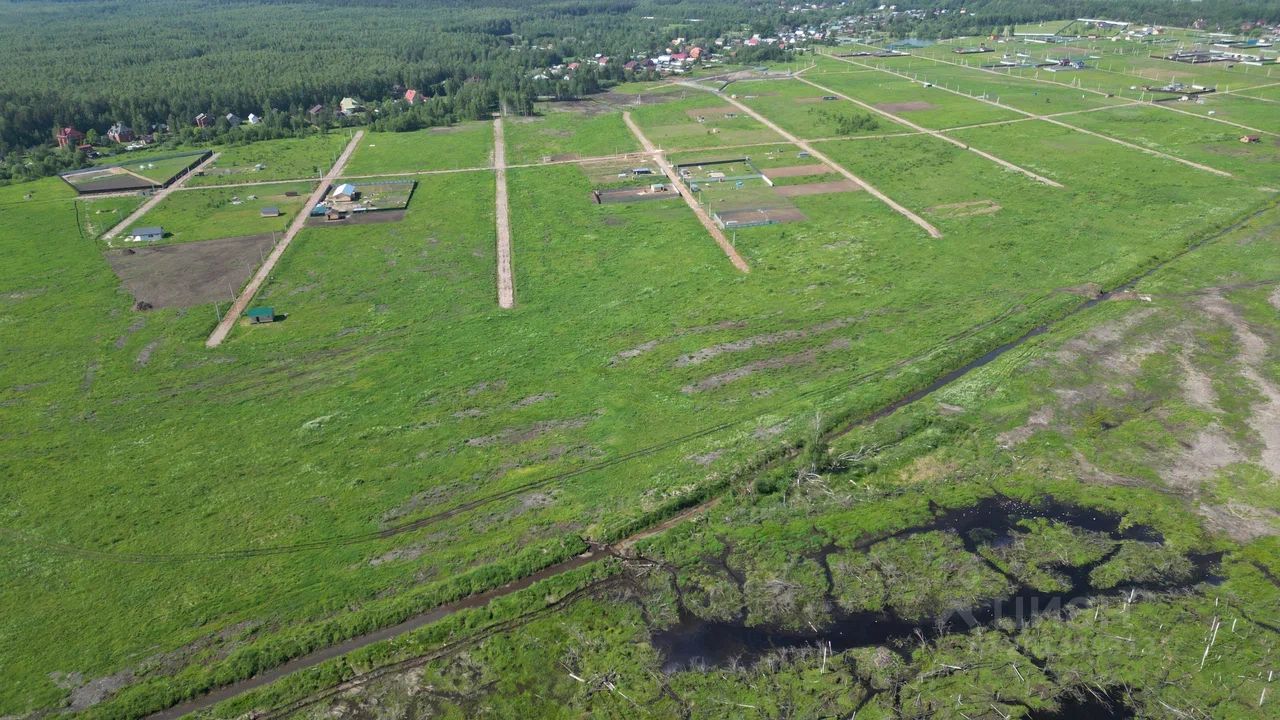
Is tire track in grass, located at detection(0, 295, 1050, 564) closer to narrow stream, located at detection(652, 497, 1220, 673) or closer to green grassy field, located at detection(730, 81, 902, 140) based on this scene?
narrow stream, located at detection(652, 497, 1220, 673)

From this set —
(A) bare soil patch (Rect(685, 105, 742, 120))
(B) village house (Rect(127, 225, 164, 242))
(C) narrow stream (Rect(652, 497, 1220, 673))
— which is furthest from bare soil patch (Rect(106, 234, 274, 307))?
(A) bare soil patch (Rect(685, 105, 742, 120))

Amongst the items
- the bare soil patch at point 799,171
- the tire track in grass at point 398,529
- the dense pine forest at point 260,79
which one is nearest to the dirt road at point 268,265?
the tire track in grass at point 398,529

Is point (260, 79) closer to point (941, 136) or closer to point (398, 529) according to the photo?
point (941, 136)

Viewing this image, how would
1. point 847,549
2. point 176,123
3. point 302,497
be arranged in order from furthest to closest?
point 176,123 → point 302,497 → point 847,549

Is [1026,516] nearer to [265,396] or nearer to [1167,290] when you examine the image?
[1167,290]

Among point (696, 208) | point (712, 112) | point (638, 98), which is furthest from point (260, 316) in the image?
point (638, 98)

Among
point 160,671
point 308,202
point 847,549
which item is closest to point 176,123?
point 308,202
